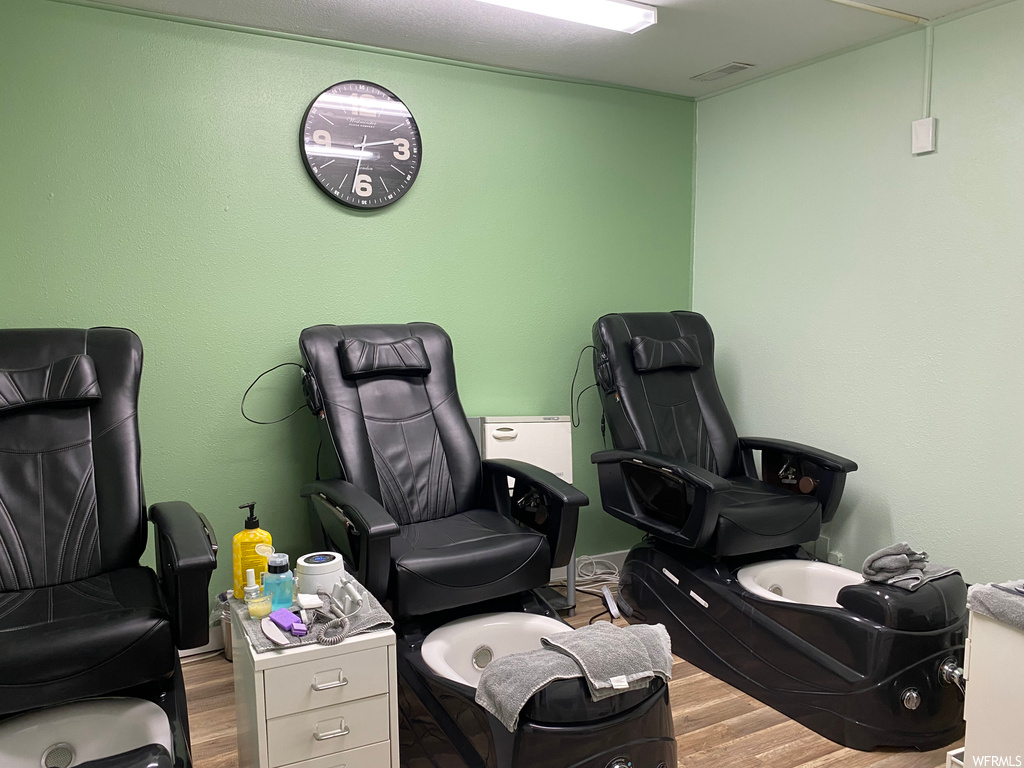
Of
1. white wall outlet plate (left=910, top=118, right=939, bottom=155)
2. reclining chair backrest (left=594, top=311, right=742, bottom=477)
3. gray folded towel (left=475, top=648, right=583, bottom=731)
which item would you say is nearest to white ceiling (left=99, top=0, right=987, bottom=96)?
white wall outlet plate (left=910, top=118, right=939, bottom=155)

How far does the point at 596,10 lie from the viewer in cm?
259

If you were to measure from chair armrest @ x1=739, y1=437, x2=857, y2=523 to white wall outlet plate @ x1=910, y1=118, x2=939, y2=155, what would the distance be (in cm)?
110

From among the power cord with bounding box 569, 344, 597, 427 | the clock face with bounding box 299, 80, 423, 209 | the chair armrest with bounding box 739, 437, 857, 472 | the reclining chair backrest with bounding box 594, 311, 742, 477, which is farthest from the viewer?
the power cord with bounding box 569, 344, 597, 427

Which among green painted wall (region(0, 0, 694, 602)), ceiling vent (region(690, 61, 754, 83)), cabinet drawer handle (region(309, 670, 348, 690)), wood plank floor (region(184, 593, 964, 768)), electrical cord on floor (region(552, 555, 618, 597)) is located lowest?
wood plank floor (region(184, 593, 964, 768))

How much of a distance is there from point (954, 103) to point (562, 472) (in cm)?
191

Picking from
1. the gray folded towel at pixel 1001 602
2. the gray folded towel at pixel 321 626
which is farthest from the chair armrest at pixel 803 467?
the gray folded towel at pixel 321 626

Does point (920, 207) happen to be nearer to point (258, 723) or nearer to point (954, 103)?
point (954, 103)

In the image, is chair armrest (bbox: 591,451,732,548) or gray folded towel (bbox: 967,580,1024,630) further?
chair armrest (bbox: 591,451,732,548)

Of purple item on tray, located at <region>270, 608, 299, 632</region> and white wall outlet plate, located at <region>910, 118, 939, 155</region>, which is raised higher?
white wall outlet plate, located at <region>910, 118, 939, 155</region>

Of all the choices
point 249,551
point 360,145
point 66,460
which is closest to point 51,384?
point 66,460

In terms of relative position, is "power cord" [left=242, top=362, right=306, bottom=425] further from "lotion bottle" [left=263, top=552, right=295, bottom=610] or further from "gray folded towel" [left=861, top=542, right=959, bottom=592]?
"gray folded towel" [left=861, top=542, right=959, bottom=592]

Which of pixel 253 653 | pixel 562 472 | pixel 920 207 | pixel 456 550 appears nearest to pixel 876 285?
pixel 920 207

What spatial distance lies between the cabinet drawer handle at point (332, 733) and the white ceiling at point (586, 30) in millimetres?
2136

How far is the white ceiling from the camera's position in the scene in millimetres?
2582
